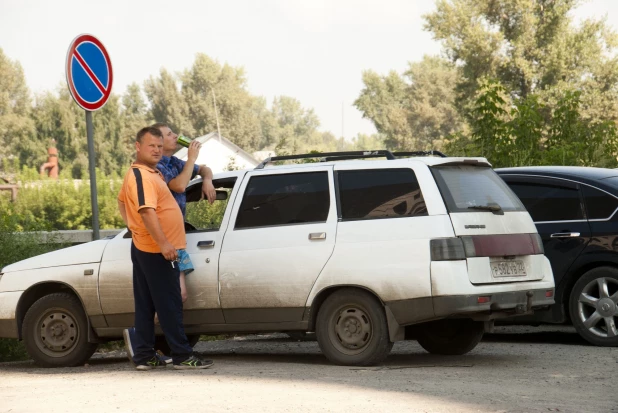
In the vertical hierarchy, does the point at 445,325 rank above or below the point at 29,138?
below

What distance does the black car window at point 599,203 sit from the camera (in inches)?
412

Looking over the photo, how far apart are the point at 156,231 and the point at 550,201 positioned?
13.4ft

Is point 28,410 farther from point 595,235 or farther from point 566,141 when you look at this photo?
point 566,141

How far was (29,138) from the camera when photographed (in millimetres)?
100188

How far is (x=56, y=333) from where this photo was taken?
399 inches

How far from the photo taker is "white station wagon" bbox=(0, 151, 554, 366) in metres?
8.62

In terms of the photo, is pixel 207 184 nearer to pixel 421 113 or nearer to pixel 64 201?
pixel 64 201

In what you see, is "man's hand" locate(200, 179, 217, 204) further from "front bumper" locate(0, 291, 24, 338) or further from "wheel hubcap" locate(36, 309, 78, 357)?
"front bumper" locate(0, 291, 24, 338)

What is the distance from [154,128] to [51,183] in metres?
37.5

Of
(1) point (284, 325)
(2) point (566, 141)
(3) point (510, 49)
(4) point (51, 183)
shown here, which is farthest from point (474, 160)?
(3) point (510, 49)

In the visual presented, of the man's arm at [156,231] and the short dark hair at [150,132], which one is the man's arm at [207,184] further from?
the man's arm at [156,231]

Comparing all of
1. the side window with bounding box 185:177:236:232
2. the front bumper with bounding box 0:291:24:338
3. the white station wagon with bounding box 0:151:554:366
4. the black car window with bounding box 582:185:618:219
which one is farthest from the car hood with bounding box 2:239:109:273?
the black car window with bounding box 582:185:618:219

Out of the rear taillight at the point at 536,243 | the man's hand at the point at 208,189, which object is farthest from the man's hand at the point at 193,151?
the rear taillight at the point at 536,243

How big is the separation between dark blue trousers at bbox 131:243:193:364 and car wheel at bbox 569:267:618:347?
3.74 metres
